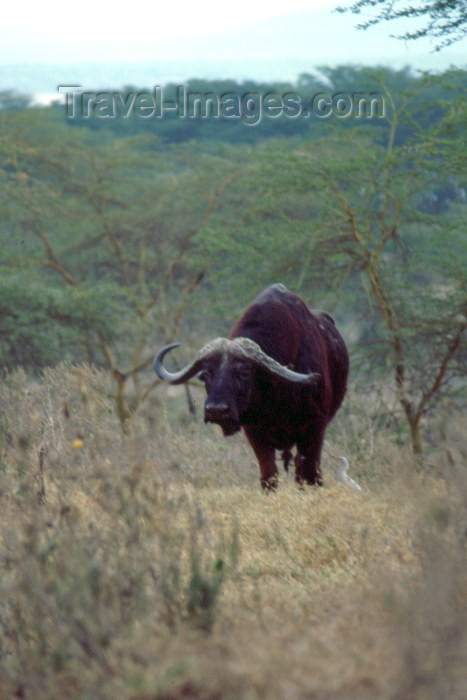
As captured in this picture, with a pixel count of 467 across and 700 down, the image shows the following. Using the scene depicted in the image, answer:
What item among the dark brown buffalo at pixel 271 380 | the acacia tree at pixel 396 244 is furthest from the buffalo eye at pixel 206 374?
the acacia tree at pixel 396 244

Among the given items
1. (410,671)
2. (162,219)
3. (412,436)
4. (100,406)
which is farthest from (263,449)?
(162,219)

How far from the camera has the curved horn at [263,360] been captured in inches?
331

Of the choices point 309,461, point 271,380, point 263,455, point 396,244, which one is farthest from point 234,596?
point 396,244

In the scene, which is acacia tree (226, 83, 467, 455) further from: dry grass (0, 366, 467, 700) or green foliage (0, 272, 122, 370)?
dry grass (0, 366, 467, 700)

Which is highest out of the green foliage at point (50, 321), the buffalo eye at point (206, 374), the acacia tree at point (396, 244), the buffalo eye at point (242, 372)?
the buffalo eye at point (242, 372)

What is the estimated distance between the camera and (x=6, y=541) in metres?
5.23

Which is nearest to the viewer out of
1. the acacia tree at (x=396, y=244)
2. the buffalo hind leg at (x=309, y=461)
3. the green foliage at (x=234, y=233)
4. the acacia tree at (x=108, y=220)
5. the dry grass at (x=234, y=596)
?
the dry grass at (x=234, y=596)

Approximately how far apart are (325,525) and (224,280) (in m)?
14.9

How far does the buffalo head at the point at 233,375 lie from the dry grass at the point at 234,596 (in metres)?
0.92

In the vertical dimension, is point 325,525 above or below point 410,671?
below

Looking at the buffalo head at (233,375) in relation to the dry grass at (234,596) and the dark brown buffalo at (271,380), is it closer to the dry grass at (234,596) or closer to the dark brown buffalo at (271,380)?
the dark brown buffalo at (271,380)

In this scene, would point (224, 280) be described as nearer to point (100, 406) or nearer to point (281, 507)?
point (100, 406)

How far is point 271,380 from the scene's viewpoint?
8.67 metres

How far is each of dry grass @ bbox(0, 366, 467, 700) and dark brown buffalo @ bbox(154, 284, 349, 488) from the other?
117cm
